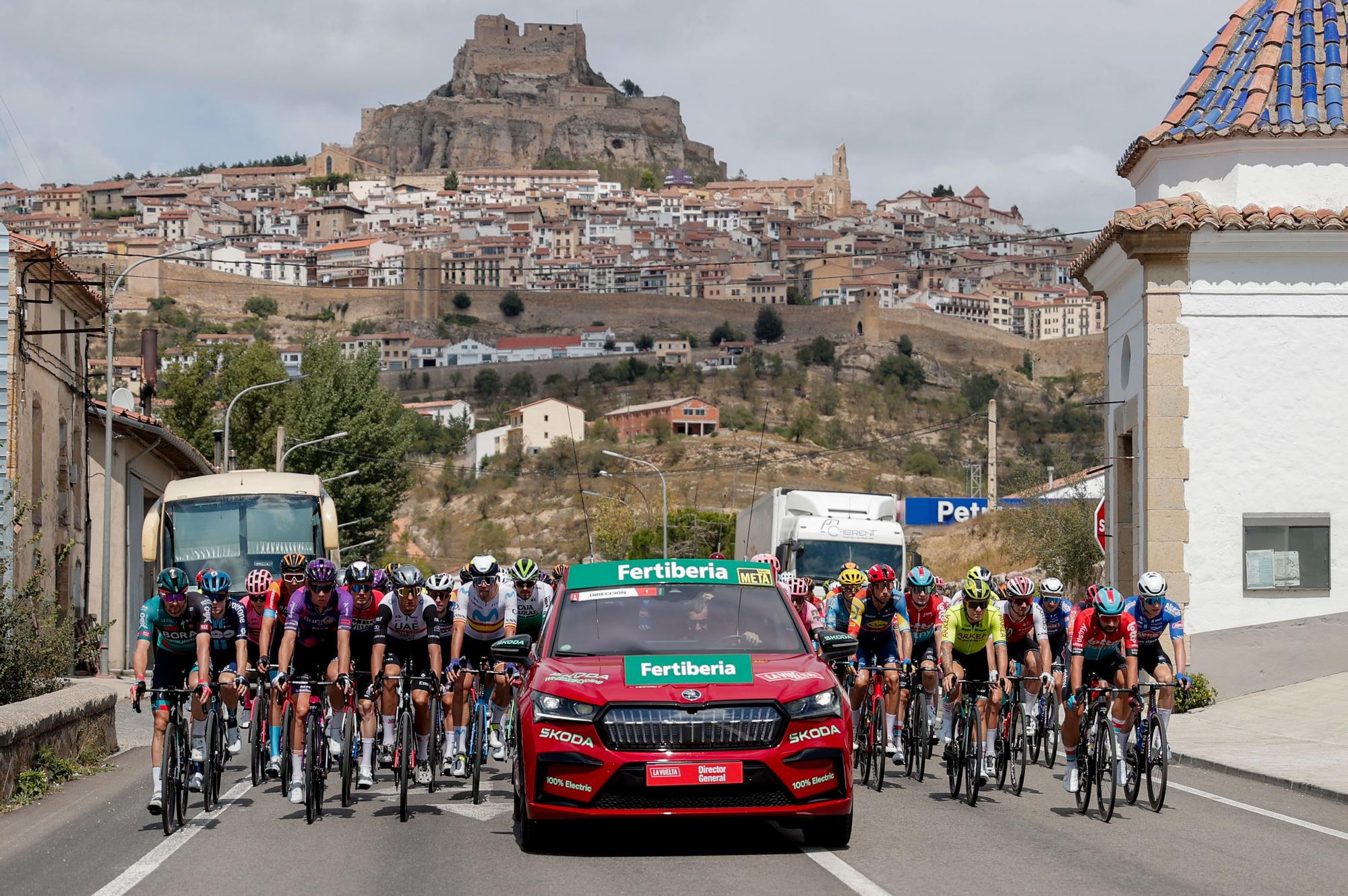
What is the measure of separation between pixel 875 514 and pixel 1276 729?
14.4 metres

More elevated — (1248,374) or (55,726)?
(1248,374)

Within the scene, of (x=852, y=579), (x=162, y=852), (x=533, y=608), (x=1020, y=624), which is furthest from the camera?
(x=852, y=579)

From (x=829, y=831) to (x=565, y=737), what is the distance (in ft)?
5.53

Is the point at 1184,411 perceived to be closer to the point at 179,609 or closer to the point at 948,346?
the point at 179,609

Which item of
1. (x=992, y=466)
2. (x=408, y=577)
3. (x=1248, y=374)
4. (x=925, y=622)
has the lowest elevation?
(x=925, y=622)

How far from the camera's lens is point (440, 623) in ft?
43.9

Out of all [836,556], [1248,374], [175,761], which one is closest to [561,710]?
[175,761]

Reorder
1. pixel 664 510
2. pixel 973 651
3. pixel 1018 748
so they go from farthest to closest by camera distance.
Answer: pixel 664 510 < pixel 1018 748 < pixel 973 651

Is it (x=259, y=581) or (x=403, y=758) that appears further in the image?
(x=259, y=581)

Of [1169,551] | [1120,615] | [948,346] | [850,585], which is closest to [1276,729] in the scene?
[1169,551]

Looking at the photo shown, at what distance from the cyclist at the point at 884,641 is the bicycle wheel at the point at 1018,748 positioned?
91cm

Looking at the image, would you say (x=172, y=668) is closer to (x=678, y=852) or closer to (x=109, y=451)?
(x=678, y=852)

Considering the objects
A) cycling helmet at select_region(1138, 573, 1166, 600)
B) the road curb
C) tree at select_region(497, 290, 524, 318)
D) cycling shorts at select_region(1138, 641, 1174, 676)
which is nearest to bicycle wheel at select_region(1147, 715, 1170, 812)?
cycling shorts at select_region(1138, 641, 1174, 676)

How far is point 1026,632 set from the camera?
14227 mm
